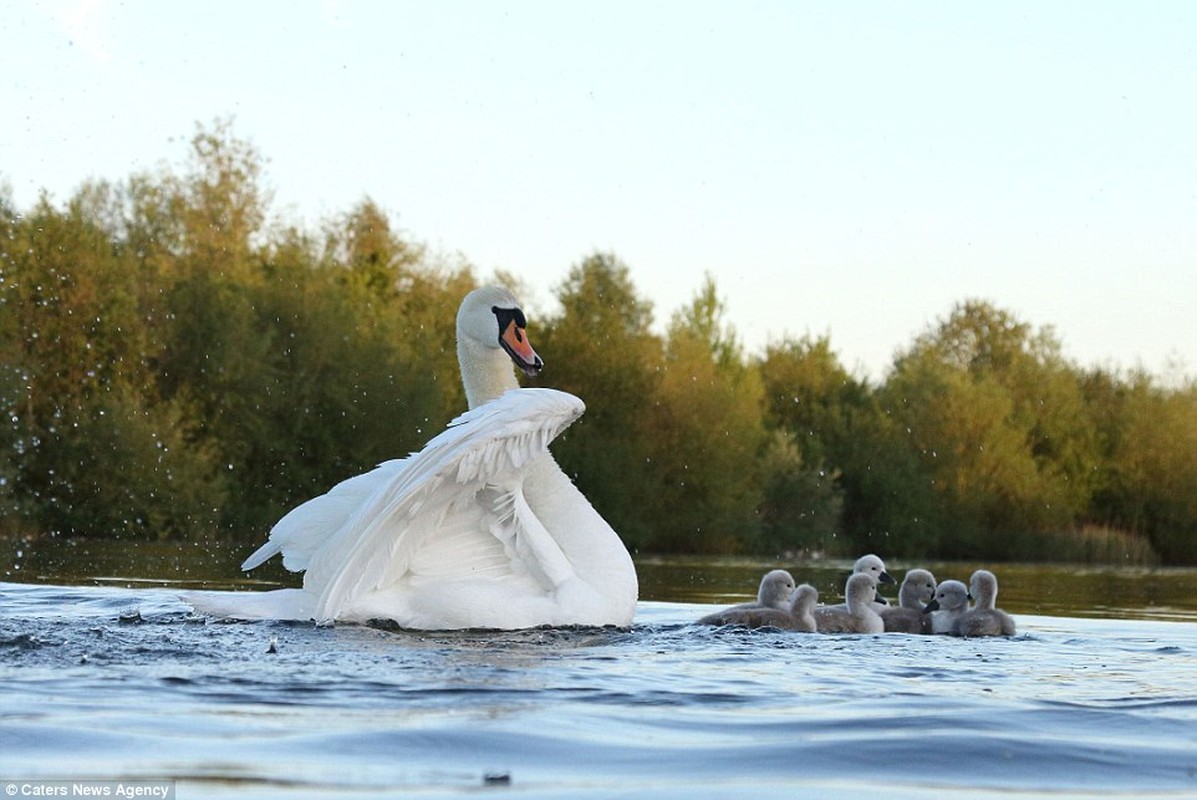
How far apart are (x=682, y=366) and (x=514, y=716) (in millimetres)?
42216

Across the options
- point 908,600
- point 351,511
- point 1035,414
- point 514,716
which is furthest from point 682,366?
point 514,716

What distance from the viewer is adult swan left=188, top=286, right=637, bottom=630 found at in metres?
8.98

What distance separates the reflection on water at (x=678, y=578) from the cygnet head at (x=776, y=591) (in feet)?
11.9

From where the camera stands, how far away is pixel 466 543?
9.70m

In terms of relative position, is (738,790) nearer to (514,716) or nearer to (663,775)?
(663,775)

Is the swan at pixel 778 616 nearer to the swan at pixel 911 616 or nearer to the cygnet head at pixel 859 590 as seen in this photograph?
the cygnet head at pixel 859 590

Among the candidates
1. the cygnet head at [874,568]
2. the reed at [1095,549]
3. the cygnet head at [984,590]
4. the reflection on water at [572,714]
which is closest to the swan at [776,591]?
the cygnet head at [874,568]

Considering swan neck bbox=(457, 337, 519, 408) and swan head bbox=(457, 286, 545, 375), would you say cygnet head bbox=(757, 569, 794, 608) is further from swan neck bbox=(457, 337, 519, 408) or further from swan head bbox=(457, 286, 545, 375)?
swan head bbox=(457, 286, 545, 375)

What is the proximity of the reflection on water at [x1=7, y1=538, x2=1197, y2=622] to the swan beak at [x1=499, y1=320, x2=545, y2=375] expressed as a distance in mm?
5667

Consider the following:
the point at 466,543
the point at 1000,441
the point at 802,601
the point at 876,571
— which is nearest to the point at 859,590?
the point at 802,601

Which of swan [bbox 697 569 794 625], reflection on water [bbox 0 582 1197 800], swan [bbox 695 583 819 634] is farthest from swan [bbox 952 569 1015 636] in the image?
reflection on water [bbox 0 582 1197 800]

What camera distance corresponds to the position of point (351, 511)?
383 inches

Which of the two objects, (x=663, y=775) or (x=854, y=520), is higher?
(x=854, y=520)

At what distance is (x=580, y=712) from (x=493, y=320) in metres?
4.41
